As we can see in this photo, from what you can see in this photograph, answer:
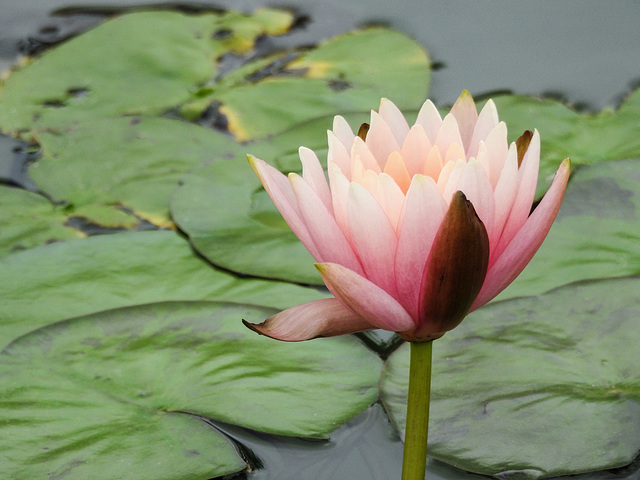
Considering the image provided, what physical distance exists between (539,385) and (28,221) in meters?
1.25

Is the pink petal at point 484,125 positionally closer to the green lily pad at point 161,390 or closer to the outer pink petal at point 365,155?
the outer pink petal at point 365,155

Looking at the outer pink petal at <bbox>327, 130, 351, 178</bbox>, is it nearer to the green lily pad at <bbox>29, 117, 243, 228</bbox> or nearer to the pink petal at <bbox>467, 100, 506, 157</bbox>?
the pink petal at <bbox>467, 100, 506, 157</bbox>

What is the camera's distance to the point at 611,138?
170 cm

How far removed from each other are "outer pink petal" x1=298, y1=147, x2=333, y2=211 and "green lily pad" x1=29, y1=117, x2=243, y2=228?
2.85ft

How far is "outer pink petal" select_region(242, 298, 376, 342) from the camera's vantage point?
745 mm

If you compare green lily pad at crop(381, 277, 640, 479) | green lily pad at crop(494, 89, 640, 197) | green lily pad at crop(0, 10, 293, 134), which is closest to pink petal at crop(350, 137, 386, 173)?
green lily pad at crop(381, 277, 640, 479)

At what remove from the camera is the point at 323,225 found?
72cm

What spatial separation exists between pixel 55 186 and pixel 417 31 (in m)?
1.31

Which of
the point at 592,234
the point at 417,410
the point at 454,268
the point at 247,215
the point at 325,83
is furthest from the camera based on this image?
the point at 325,83

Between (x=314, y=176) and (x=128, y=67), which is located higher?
(x=314, y=176)

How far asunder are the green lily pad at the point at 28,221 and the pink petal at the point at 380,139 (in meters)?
0.99

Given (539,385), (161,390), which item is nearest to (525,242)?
(539,385)

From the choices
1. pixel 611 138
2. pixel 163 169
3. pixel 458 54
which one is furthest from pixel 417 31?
Answer: pixel 163 169

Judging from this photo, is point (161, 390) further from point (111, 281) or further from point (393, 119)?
point (393, 119)
